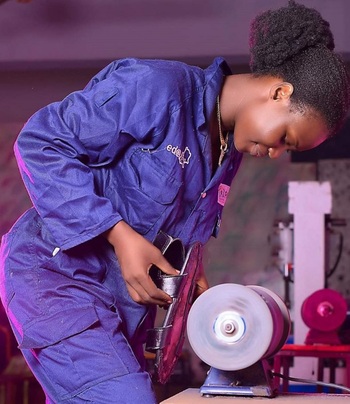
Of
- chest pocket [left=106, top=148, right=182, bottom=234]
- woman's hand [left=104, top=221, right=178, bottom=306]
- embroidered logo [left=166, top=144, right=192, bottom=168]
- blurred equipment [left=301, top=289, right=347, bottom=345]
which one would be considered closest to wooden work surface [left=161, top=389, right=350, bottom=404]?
woman's hand [left=104, top=221, right=178, bottom=306]

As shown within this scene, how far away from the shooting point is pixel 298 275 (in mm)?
5488

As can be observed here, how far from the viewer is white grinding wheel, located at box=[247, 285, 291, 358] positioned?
1.72 m

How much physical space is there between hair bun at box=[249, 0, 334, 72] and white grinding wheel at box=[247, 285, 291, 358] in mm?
502

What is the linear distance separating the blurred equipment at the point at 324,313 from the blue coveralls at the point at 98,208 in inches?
124

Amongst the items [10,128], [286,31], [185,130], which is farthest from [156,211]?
[10,128]

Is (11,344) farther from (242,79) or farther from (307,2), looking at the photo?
(242,79)

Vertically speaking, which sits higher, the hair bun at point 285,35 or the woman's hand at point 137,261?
the hair bun at point 285,35

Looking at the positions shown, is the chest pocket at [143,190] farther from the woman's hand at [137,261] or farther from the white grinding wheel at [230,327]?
the white grinding wheel at [230,327]

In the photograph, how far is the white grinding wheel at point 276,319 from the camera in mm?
1716

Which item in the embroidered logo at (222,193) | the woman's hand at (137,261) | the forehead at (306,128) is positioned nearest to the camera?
the woman's hand at (137,261)

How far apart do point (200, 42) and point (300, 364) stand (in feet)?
7.51

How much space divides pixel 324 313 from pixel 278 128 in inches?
131

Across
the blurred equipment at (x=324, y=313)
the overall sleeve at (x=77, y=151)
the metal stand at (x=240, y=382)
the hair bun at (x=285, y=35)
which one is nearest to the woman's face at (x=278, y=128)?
the hair bun at (x=285, y=35)

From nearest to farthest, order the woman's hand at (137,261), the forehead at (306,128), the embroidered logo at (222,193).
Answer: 1. the woman's hand at (137,261)
2. the forehead at (306,128)
3. the embroidered logo at (222,193)
